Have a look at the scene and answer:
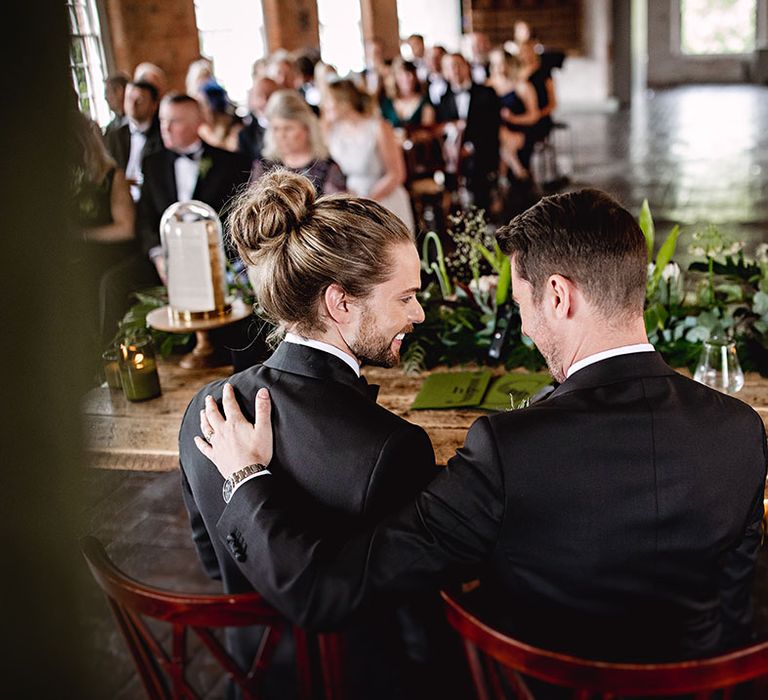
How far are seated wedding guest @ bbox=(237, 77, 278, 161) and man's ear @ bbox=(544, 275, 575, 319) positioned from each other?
6.01m

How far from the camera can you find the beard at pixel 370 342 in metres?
1.82

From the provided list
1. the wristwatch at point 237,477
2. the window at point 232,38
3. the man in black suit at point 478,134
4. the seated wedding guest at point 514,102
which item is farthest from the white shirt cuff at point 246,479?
the window at point 232,38

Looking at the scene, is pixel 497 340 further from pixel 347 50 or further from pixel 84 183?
pixel 347 50

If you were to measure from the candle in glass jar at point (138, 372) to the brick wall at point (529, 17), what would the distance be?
17.0 metres

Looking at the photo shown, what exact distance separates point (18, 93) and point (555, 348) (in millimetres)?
1397

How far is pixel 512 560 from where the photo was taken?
1507mm

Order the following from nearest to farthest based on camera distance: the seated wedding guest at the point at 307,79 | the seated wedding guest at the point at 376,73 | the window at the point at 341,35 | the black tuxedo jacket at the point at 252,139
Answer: the black tuxedo jacket at the point at 252,139 → the seated wedding guest at the point at 307,79 → the seated wedding guest at the point at 376,73 → the window at the point at 341,35

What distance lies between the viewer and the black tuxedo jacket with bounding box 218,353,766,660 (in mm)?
1443

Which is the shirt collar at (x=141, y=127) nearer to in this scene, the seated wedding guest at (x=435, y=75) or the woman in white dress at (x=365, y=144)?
the woman in white dress at (x=365, y=144)

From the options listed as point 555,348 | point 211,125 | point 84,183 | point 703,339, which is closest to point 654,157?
point 211,125

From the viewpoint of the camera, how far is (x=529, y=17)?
60.3 feet

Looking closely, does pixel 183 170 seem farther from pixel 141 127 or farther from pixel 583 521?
pixel 583 521

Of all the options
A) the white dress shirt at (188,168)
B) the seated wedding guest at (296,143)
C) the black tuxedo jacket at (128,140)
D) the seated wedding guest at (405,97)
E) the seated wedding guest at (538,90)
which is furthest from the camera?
the seated wedding guest at (538,90)

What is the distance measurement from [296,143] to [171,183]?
0.77 m
